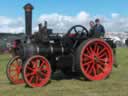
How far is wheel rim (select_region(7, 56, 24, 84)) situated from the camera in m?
10.2

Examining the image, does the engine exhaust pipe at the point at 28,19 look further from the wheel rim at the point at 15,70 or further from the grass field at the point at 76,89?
the grass field at the point at 76,89

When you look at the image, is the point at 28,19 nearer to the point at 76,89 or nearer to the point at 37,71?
the point at 37,71

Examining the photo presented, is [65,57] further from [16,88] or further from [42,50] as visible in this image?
[16,88]

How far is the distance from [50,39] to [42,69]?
917mm

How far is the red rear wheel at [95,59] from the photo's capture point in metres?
9.80

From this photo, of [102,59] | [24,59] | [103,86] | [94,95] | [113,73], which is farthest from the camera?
[113,73]

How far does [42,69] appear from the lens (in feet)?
30.3

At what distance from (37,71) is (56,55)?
2.96ft

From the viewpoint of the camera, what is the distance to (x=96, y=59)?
399 inches

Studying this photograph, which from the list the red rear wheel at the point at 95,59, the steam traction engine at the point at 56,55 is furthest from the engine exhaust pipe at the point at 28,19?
the red rear wheel at the point at 95,59

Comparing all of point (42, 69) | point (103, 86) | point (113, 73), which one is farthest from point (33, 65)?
point (113, 73)

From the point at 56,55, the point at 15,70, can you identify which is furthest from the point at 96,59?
the point at 15,70

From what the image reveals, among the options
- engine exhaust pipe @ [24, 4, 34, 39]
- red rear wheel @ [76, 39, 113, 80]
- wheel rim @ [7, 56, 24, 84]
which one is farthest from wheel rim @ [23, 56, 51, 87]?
wheel rim @ [7, 56, 24, 84]

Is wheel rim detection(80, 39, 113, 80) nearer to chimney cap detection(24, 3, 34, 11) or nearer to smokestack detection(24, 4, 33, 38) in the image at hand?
smokestack detection(24, 4, 33, 38)
